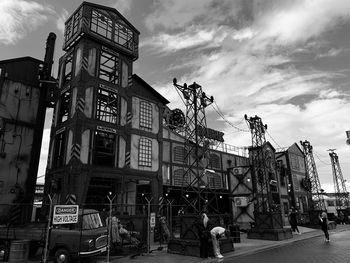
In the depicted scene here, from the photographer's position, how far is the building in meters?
22.9

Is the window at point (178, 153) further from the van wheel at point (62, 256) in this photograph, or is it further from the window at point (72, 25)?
the van wheel at point (62, 256)

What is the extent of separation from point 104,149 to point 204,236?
499 inches

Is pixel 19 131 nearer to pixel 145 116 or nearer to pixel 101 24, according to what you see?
pixel 145 116

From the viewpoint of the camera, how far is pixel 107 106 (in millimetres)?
25156

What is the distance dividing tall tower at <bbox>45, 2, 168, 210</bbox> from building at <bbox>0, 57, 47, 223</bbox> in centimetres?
176

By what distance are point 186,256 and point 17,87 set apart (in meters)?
21.2

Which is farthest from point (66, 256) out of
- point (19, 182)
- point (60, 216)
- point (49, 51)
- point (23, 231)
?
point (49, 51)

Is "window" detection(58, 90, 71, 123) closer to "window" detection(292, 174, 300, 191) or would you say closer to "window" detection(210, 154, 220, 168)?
"window" detection(210, 154, 220, 168)

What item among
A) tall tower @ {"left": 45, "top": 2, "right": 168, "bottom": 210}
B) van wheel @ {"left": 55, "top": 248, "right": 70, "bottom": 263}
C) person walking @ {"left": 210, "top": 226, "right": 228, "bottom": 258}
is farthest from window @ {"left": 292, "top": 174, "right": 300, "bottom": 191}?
van wheel @ {"left": 55, "top": 248, "right": 70, "bottom": 263}

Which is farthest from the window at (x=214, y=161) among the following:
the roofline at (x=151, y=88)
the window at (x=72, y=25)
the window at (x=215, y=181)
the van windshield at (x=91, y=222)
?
the van windshield at (x=91, y=222)

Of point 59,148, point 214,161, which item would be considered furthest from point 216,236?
point 214,161

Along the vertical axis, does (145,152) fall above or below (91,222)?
above

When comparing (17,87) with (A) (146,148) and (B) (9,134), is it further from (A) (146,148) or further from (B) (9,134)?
(A) (146,148)

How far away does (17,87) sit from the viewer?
2516 cm
